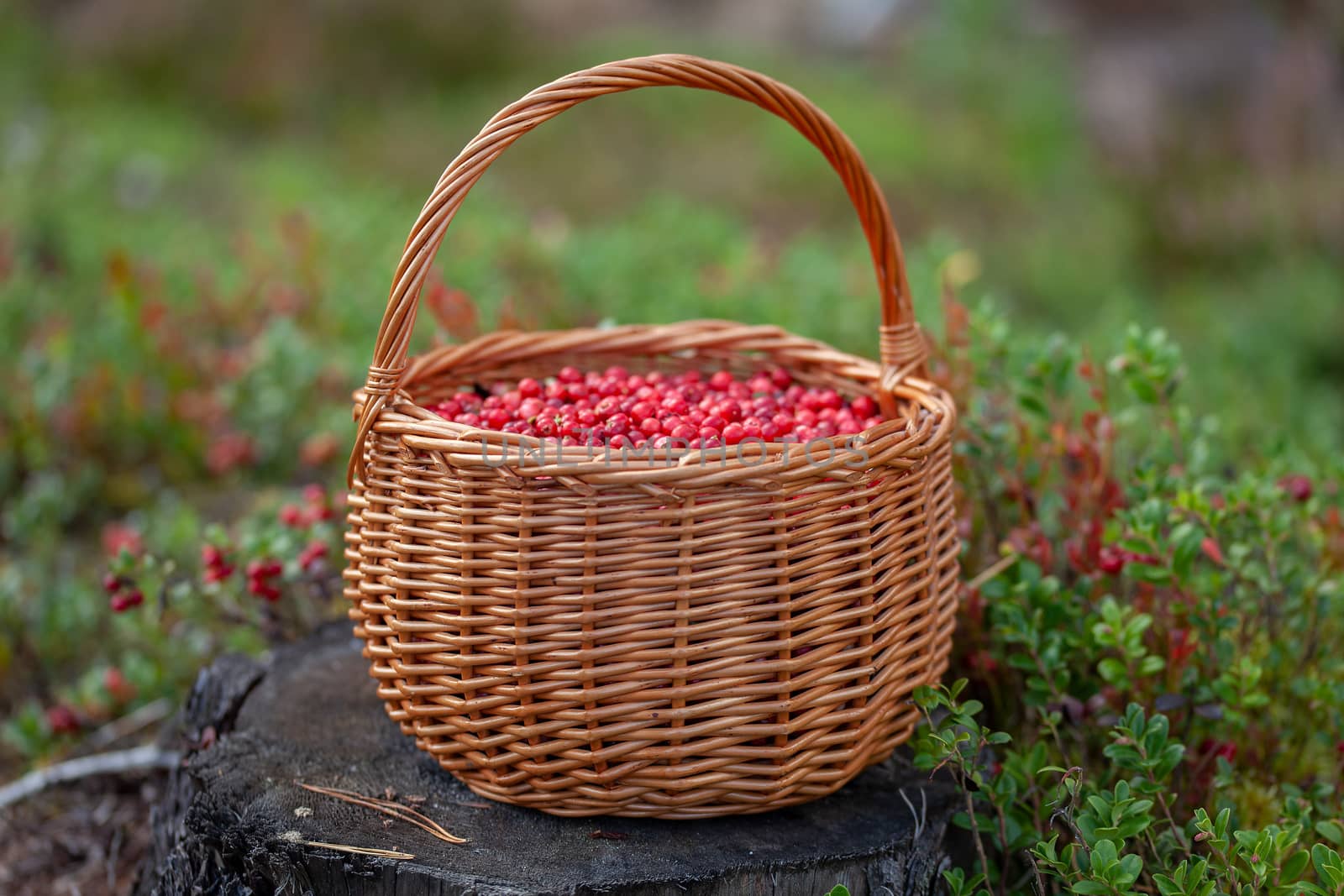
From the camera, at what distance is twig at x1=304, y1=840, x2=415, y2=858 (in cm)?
134

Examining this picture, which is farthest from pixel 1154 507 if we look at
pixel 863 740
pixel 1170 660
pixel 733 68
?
pixel 733 68

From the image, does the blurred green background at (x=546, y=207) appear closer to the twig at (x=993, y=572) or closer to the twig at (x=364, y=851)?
the twig at (x=993, y=572)

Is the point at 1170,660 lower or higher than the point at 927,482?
lower

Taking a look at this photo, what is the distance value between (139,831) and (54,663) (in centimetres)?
74

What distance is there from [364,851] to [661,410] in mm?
670

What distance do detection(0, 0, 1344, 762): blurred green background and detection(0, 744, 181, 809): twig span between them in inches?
9.4

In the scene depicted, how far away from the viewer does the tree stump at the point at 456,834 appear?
1319 mm

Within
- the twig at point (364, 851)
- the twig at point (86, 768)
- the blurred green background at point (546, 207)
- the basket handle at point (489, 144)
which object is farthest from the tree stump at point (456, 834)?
the blurred green background at point (546, 207)

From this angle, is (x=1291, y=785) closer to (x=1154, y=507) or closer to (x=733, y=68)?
(x=1154, y=507)

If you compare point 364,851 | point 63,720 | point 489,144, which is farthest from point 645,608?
point 63,720

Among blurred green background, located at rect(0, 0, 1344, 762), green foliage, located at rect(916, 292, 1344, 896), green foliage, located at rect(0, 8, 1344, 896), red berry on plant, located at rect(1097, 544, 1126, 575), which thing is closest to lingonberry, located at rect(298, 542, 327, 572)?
green foliage, located at rect(0, 8, 1344, 896)

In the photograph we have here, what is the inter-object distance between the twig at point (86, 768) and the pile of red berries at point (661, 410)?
35.7 inches

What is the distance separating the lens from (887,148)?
23.1ft

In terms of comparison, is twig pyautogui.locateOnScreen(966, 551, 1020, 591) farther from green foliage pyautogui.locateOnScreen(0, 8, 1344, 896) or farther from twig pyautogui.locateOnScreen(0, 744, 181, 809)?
twig pyautogui.locateOnScreen(0, 744, 181, 809)
